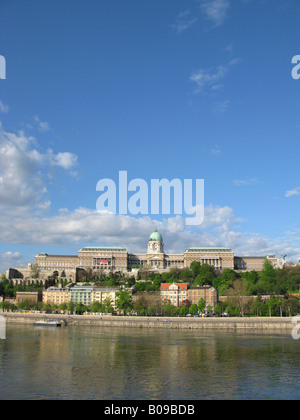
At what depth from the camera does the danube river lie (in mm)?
22625

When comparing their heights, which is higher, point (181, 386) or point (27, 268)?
point (27, 268)

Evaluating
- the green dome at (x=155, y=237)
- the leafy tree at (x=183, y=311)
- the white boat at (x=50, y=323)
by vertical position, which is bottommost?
the white boat at (x=50, y=323)

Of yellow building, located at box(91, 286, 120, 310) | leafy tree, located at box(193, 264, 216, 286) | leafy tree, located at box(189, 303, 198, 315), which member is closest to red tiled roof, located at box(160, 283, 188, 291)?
leafy tree, located at box(193, 264, 216, 286)

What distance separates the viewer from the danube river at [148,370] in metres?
22.6

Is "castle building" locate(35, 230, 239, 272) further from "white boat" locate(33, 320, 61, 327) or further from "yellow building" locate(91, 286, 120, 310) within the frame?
"white boat" locate(33, 320, 61, 327)

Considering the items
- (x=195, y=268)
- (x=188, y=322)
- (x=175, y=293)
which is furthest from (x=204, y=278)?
(x=188, y=322)

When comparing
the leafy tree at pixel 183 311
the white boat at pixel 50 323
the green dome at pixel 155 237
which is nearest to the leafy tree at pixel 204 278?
the leafy tree at pixel 183 311

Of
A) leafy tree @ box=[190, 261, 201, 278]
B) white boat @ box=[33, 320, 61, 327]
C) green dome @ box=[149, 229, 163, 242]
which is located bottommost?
white boat @ box=[33, 320, 61, 327]

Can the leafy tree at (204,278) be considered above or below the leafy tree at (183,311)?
above

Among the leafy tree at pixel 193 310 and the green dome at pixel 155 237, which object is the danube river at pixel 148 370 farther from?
the green dome at pixel 155 237
